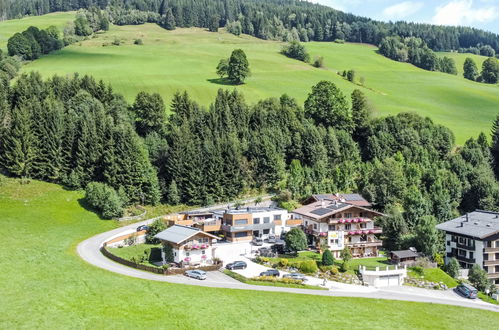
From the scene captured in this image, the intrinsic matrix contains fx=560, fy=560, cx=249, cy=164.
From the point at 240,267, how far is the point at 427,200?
47.2 meters

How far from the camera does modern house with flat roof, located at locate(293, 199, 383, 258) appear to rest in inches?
3642

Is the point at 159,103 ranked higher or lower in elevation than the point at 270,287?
higher

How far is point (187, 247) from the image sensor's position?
7844 cm

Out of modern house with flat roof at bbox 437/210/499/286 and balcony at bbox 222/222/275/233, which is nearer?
modern house with flat roof at bbox 437/210/499/286

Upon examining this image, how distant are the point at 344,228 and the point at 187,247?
29.1m

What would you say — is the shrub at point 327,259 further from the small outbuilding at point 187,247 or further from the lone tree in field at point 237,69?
the lone tree in field at point 237,69

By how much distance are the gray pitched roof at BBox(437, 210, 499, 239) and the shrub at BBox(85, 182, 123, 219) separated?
2215 inches

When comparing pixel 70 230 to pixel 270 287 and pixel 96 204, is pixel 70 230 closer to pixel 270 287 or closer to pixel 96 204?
pixel 96 204

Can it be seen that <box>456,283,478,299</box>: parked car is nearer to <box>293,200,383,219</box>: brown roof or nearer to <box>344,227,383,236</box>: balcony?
<box>344,227,383,236</box>: balcony

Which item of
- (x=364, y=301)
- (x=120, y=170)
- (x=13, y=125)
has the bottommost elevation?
(x=364, y=301)

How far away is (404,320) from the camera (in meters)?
62.8

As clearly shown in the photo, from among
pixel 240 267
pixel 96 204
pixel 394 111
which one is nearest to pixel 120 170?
pixel 96 204

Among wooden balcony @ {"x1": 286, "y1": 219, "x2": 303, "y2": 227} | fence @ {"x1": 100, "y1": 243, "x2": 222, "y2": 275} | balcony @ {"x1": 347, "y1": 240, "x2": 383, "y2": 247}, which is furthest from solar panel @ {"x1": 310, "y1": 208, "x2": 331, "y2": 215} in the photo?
fence @ {"x1": 100, "y1": 243, "x2": 222, "y2": 275}

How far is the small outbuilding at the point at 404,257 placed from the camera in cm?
8606
